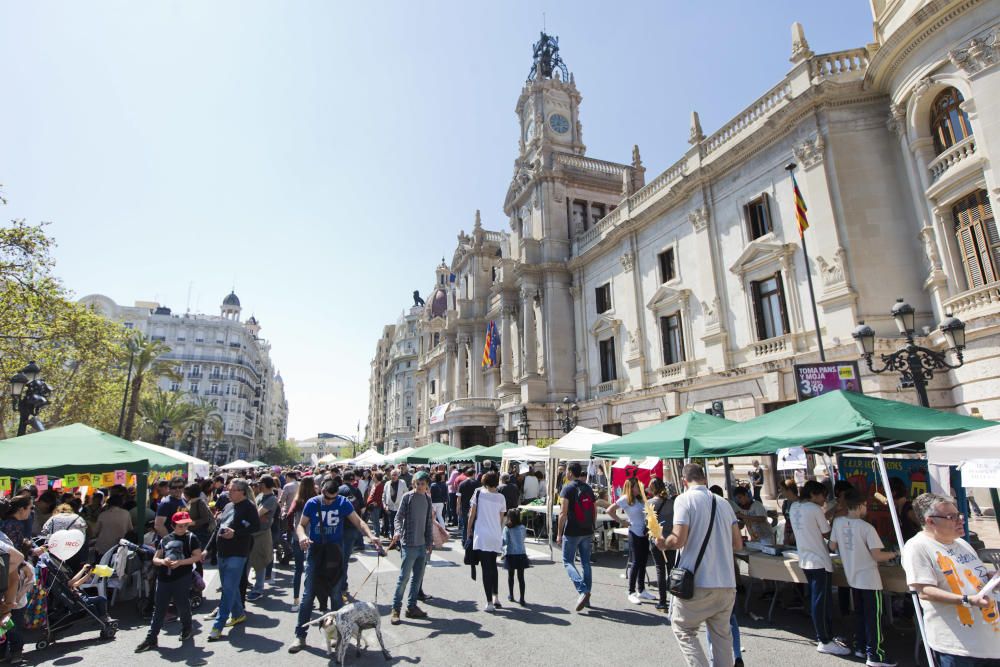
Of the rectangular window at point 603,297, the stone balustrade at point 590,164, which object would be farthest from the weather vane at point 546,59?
the rectangular window at point 603,297

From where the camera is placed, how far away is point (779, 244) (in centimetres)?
1811

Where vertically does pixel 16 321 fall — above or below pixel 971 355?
above

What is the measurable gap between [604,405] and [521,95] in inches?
989

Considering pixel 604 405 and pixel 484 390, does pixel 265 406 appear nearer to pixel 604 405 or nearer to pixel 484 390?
pixel 484 390

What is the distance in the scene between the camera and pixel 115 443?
33.9 ft

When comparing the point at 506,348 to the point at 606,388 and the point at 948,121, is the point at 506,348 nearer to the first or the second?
the point at 606,388

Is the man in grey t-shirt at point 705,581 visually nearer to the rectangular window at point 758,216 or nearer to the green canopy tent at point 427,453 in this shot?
the rectangular window at point 758,216

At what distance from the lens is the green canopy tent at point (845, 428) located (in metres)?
6.49

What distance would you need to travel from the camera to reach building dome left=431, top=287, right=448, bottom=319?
6297cm

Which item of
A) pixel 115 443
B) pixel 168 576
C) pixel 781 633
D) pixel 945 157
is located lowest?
pixel 781 633

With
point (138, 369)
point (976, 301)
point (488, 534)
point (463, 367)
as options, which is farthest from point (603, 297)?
point (138, 369)

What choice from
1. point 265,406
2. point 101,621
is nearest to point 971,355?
point 101,621

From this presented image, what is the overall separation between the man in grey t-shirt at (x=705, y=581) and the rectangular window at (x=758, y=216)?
17005mm

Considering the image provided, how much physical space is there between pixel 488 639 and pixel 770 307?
53.9ft
